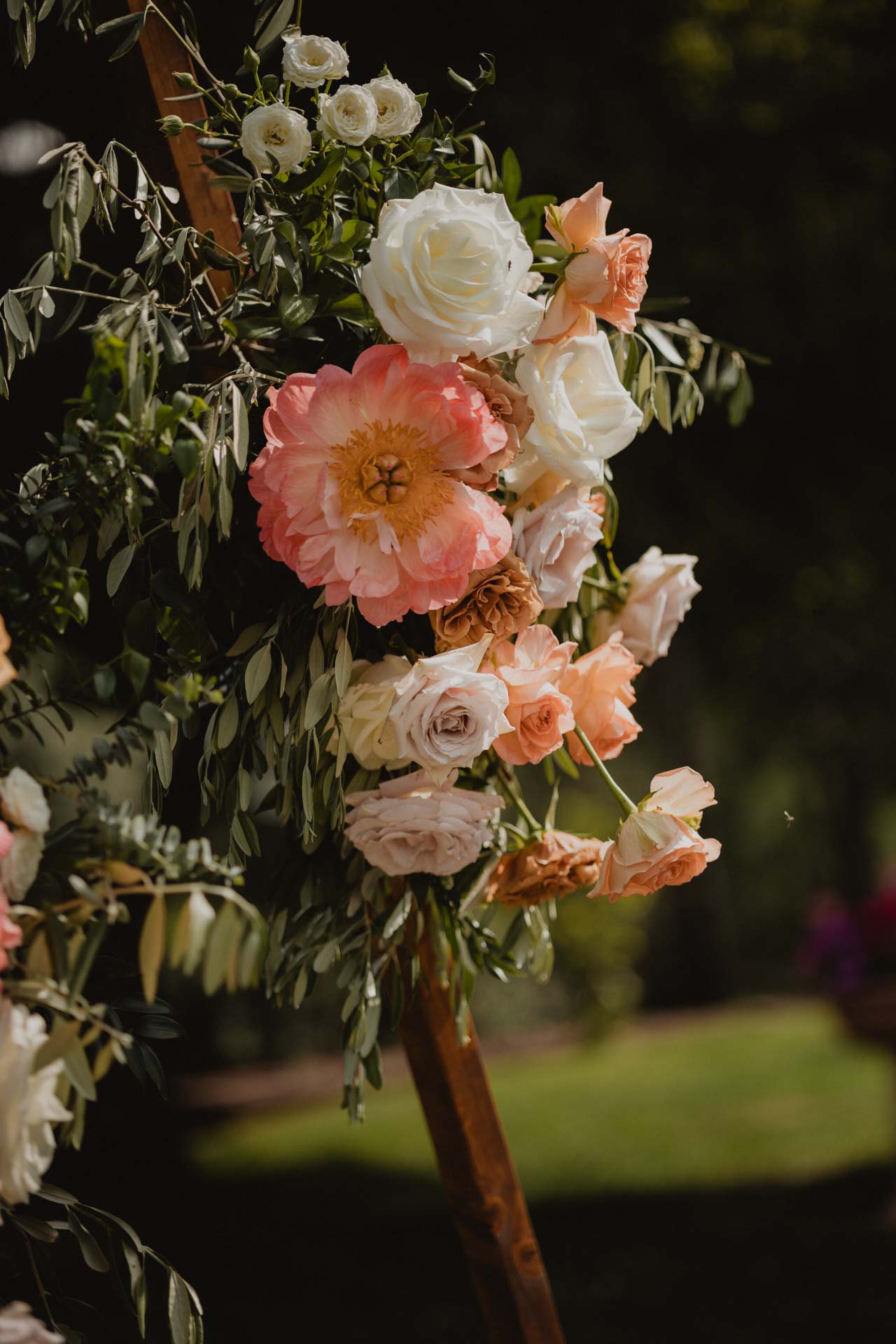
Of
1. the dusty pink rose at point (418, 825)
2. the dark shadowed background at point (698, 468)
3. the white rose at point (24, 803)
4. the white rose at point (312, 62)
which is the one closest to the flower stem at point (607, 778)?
the dusty pink rose at point (418, 825)

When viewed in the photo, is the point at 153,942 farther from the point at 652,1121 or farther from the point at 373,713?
the point at 652,1121

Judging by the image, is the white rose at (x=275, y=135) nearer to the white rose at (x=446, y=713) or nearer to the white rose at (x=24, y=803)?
the white rose at (x=446, y=713)

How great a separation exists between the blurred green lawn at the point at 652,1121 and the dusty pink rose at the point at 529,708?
346cm

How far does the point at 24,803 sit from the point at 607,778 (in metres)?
0.51

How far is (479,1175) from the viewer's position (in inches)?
48.8

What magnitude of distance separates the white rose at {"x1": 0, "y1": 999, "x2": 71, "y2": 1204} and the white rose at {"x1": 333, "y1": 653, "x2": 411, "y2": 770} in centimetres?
34

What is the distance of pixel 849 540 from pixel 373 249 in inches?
107

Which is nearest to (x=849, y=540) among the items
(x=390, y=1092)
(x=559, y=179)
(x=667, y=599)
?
(x=559, y=179)

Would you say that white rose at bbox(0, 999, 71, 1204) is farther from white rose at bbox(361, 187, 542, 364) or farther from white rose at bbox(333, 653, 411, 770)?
white rose at bbox(361, 187, 542, 364)

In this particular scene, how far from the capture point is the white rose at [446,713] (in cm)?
85

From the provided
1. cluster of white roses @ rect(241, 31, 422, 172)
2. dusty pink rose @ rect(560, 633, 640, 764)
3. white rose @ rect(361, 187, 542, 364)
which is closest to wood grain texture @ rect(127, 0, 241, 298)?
cluster of white roses @ rect(241, 31, 422, 172)

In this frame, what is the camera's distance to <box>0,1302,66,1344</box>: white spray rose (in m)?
0.66

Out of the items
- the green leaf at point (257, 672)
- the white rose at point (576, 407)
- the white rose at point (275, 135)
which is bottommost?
the green leaf at point (257, 672)

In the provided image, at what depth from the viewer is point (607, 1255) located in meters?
3.43
